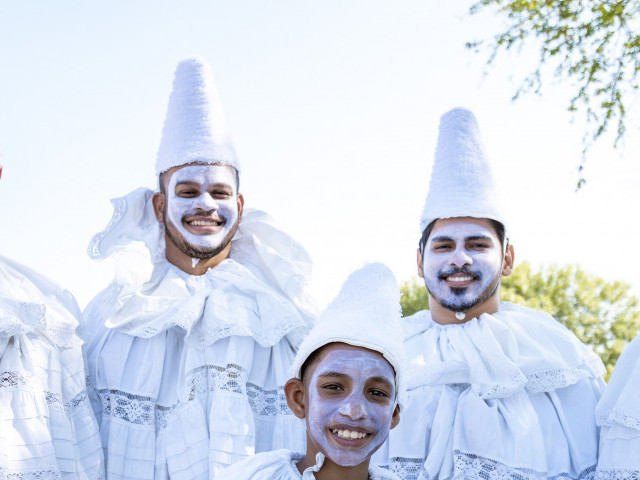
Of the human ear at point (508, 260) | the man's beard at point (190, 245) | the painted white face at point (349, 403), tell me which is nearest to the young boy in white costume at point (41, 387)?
the man's beard at point (190, 245)

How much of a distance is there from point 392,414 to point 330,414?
0.92ft

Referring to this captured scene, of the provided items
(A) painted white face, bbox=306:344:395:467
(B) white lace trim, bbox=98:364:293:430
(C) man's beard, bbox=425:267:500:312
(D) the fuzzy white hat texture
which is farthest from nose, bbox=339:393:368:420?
(C) man's beard, bbox=425:267:500:312

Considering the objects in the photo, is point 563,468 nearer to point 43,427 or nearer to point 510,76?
point 43,427

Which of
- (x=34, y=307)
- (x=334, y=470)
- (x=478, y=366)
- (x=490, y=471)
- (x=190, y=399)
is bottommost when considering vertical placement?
(x=490, y=471)

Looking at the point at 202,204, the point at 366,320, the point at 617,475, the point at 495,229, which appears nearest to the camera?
the point at 366,320

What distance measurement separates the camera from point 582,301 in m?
16.1

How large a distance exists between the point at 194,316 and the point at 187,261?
46 centimetres

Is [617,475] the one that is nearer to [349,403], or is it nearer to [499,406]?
[499,406]

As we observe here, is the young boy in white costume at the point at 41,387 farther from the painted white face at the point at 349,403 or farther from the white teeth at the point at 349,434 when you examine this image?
the white teeth at the point at 349,434

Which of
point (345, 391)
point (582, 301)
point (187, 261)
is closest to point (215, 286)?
point (187, 261)

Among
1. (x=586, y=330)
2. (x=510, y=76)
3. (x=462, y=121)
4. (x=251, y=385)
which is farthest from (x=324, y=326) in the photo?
(x=586, y=330)

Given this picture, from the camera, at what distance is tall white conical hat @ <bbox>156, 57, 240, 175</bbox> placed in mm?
4602

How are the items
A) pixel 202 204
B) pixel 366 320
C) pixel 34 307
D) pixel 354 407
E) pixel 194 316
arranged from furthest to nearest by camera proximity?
pixel 202 204, pixel 194 316, pixel 34 307, pixel 366 320, pixel 354 407

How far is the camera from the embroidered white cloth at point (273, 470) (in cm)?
299
